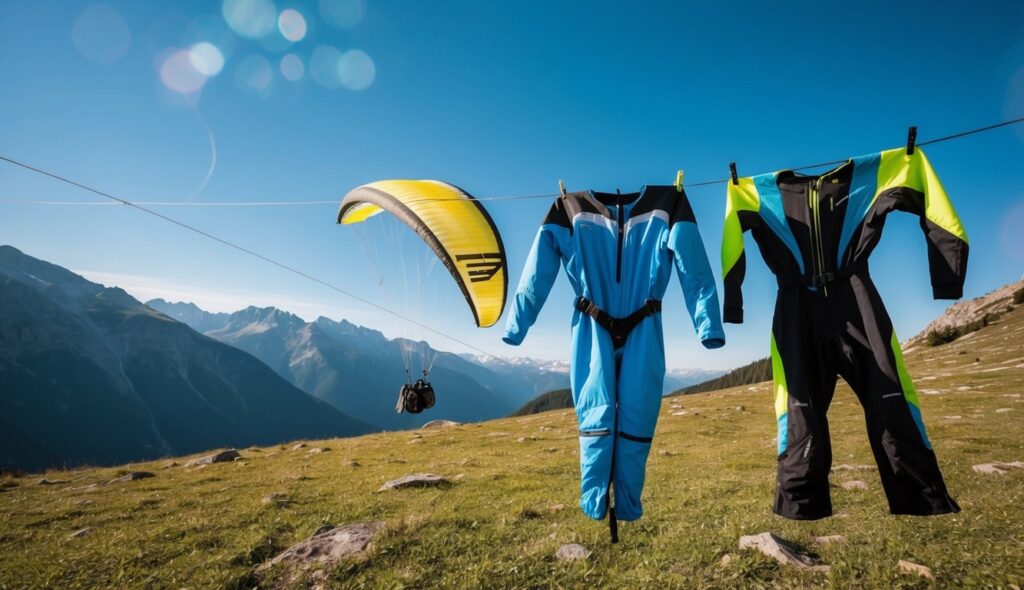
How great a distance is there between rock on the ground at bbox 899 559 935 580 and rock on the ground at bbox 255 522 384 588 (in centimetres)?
593

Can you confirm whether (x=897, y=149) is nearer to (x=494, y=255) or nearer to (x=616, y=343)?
(x=616, y=343)

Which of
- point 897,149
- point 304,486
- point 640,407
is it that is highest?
point 897,149

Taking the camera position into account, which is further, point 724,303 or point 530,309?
point 530,309

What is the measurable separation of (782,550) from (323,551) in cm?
558

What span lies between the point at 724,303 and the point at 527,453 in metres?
11.8

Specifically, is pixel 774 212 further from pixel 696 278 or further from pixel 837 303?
pixel 696 278

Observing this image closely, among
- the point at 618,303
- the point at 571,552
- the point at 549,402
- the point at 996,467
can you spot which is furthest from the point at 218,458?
the point at 549,402

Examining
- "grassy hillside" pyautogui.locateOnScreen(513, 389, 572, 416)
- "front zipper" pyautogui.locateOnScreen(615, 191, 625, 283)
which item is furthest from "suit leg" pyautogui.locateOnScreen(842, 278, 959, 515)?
"grassy hillside" pyautogui.locateOnScreen(513, 389, 572, 416)

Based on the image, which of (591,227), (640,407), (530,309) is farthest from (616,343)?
(591,227)

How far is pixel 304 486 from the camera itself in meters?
10.7

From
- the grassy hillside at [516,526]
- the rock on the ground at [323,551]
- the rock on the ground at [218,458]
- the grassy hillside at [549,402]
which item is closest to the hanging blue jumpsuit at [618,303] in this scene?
the grassy hillside at [516,526]

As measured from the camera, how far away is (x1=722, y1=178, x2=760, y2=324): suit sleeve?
497 cm

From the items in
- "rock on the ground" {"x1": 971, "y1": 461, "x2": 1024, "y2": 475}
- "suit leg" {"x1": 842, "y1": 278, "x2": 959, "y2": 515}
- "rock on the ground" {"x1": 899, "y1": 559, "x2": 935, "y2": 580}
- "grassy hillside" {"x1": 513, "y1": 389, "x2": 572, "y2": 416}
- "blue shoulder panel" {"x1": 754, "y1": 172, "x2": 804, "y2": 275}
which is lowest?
"grassy hillside" {"x1": 513, "y1": 389, "x2": 572, "y2": 416}

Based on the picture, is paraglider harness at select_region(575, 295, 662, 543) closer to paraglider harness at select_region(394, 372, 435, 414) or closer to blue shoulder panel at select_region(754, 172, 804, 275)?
blue shoulder panel at select_region(754, 172, 804, 275)
